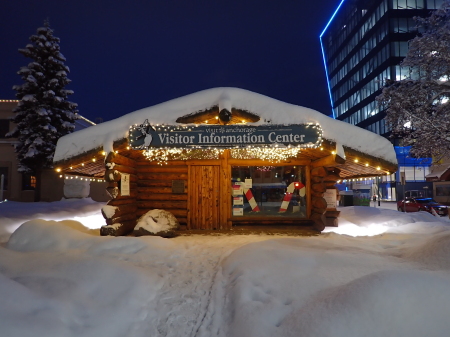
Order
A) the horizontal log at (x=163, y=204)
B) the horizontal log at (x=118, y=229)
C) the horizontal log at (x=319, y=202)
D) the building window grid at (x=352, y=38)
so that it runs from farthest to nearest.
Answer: the building window grid at (x=352, y=38)
the horizontal log at (x=163, y=204)
the horizontal log at (x=319, y=202)
the horizontal log at (x=118, y=229)

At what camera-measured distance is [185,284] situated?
5.29 meters

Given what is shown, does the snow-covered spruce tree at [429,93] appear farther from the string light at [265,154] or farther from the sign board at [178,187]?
the sign board at [178,187]

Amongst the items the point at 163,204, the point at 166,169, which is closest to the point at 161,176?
the point at 166,169

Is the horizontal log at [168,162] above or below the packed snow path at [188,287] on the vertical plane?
above

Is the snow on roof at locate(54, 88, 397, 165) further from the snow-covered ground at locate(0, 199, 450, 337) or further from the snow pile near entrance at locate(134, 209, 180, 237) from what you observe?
the snow-covered ground at locate(0, 199, 450, 337)

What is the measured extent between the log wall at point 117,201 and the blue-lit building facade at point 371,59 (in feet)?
104

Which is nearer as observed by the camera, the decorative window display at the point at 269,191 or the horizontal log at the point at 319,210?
the horizontal log at the point at 319,210

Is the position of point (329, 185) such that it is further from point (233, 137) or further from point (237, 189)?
point (233, 137)

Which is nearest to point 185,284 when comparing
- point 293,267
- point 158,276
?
point 158,276

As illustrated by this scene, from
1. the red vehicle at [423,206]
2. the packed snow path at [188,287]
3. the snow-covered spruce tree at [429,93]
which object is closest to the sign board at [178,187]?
the packed snow path at [188,287]

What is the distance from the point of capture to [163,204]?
35.9 ft

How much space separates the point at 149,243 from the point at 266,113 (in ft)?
15.2

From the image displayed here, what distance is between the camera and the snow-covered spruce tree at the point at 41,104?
21.1 metres

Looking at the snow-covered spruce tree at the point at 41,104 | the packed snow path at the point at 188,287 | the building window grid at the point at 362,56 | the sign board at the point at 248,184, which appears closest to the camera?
A: the packed snow path at the point at 188,287
